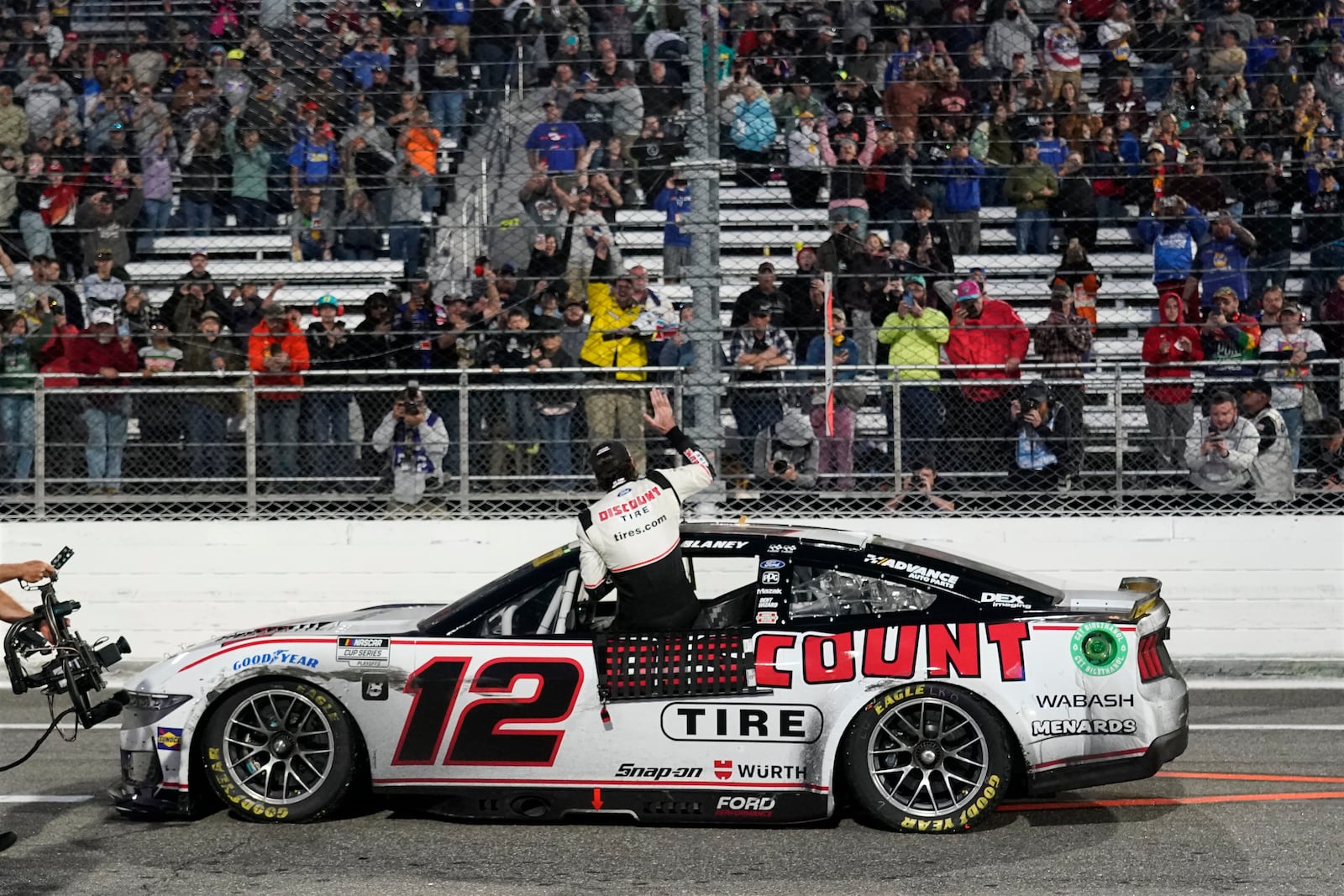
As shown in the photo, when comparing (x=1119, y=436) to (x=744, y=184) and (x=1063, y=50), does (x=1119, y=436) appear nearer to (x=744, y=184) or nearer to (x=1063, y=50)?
(x=744, y=184)

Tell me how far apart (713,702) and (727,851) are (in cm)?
57

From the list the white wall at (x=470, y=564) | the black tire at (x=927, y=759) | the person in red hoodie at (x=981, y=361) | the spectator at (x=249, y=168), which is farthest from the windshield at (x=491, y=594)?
the spectator at (x=249, y=168)

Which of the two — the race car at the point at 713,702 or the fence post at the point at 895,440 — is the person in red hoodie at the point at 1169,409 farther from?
the race car at the point at 713,702

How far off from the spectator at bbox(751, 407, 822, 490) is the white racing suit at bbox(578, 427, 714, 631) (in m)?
3.83

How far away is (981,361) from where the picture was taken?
37.1 ft

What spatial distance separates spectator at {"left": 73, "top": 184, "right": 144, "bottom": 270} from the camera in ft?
40.7

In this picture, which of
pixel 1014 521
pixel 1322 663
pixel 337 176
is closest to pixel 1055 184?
pixel 1014 521

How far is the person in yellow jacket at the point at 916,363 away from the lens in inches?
424

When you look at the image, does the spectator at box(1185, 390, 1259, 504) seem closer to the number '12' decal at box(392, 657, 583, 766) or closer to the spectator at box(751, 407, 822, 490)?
the spectator at box(751, 407, 822, 490)

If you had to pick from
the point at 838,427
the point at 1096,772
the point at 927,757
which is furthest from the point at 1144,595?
the point at 838,427

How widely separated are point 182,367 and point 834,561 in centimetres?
630

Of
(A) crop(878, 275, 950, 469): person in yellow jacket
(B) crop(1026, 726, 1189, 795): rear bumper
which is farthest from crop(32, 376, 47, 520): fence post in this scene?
(B) crop(1026, 726, 1189, 795): rear bumper

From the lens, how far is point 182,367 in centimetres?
1166

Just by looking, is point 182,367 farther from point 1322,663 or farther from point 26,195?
point 1322,663
